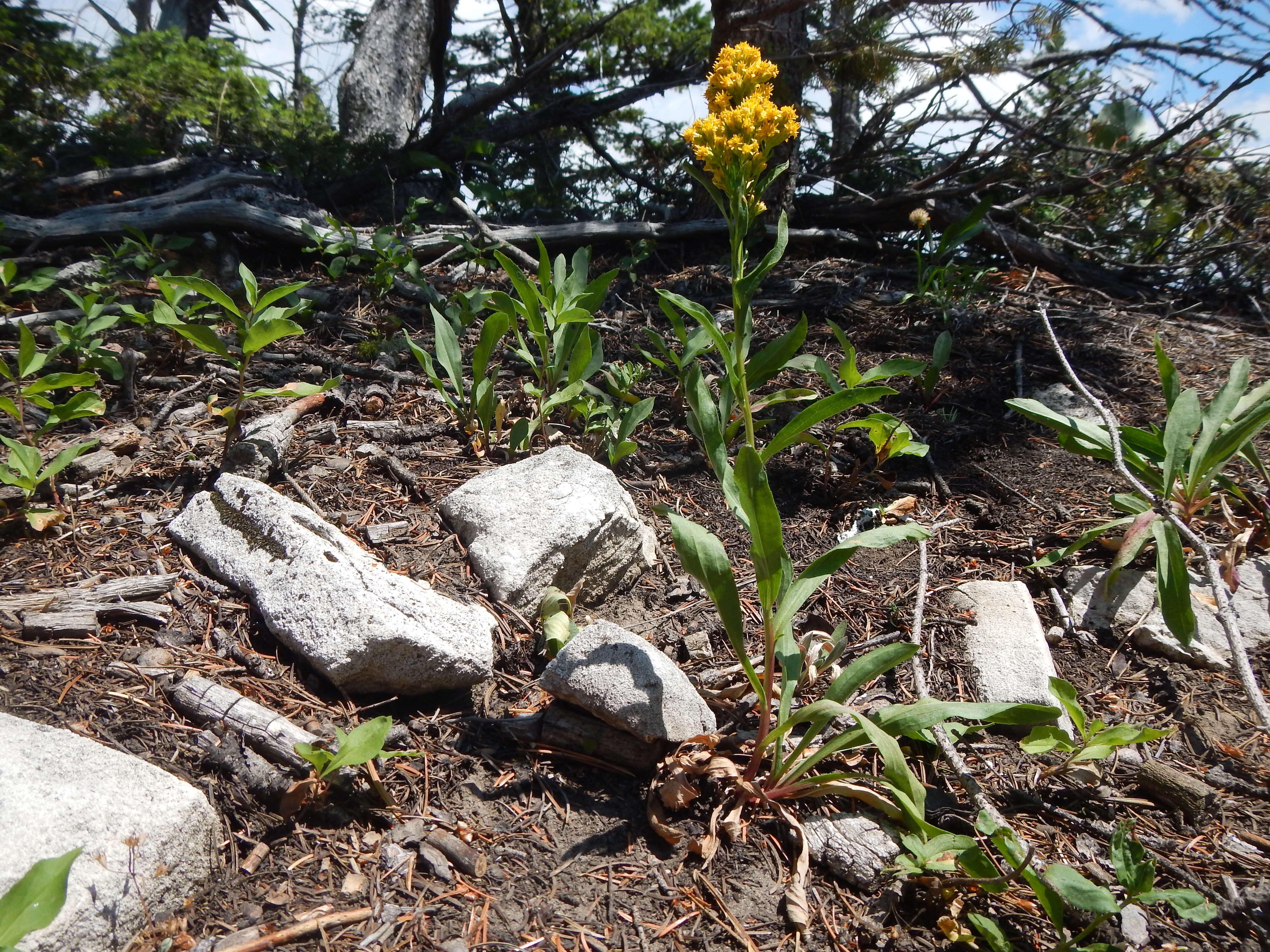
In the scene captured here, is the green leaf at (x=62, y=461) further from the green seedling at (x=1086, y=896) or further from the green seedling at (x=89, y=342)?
the green seedling at (x=1086, y=896)

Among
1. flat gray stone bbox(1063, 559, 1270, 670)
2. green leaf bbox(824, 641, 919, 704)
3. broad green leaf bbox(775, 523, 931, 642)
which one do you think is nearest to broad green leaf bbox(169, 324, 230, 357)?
broad green leaf bbox(775, 523, 931, 642)

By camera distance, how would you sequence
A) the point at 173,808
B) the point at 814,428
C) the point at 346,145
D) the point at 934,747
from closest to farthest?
the point at 173,808
the point at 934,747
the point at 814,428
the point at 346,145

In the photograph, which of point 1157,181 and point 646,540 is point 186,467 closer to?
point 646,540

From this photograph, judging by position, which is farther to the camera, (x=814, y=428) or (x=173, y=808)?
(x=814, y=428)

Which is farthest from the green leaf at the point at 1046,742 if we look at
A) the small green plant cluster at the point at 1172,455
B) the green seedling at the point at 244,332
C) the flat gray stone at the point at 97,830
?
the green seedling at the point at 244,332

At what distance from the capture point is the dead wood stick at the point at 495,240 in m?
4.04

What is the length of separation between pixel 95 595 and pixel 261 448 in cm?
69

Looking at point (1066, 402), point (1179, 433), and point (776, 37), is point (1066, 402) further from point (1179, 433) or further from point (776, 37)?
point (776, 37)

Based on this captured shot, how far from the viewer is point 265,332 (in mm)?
2428

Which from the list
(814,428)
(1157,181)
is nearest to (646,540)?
(814,428)

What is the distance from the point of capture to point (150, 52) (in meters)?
5.52

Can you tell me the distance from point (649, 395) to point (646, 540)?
1.02 m

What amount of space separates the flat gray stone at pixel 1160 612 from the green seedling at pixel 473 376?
80.1 inches

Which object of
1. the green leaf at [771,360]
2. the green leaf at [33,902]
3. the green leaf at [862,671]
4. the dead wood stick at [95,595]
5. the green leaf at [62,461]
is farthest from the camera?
the green leaf at [771,360]
